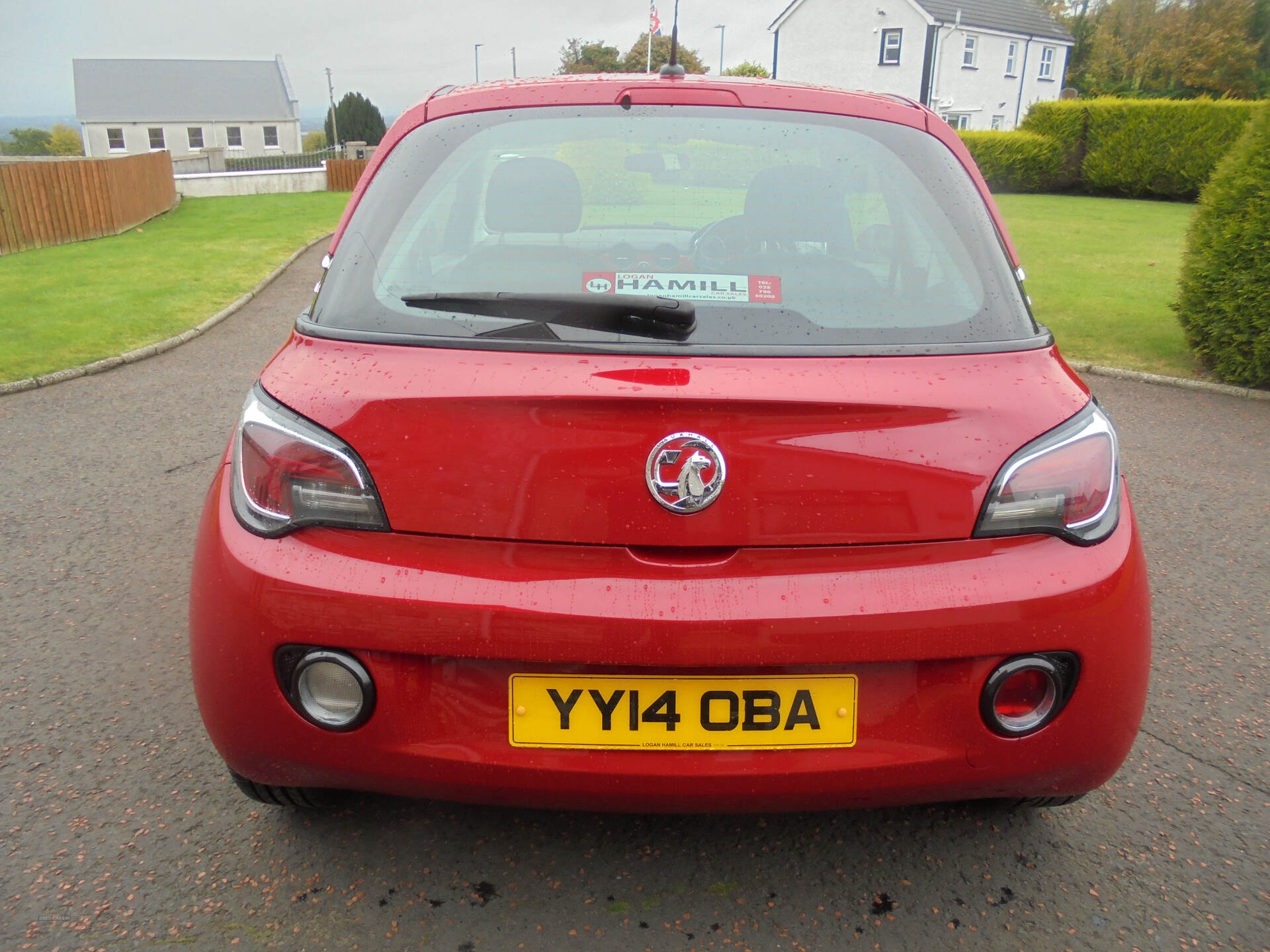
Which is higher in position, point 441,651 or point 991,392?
point 991,392

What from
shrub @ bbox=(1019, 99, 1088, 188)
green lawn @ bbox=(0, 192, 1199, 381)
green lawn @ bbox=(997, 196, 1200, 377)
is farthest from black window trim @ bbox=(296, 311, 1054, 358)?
shrub @ bbox=(1019, 99, 1088, 188)

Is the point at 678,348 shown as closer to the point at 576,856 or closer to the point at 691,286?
the point at 691,286

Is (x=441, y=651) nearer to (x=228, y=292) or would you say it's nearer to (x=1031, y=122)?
(x=228, y=292)

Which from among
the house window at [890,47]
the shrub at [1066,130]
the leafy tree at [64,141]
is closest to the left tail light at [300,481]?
the shrub at [1066,130]

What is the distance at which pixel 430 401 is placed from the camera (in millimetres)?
1863

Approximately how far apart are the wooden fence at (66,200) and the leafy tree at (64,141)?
3877 inches

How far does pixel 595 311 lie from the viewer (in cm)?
199

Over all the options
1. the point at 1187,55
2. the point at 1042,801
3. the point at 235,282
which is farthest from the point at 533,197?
the point at 1187,55

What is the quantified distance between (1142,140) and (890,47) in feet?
74.4

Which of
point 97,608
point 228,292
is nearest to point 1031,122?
point 228,292

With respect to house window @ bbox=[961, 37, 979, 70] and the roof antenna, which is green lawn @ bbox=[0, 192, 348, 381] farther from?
house window @ bbox=[961, 37, 979, 70]

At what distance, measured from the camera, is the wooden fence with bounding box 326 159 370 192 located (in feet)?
120

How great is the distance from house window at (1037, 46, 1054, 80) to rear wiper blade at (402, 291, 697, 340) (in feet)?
194

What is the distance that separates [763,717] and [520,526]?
0.55 m
